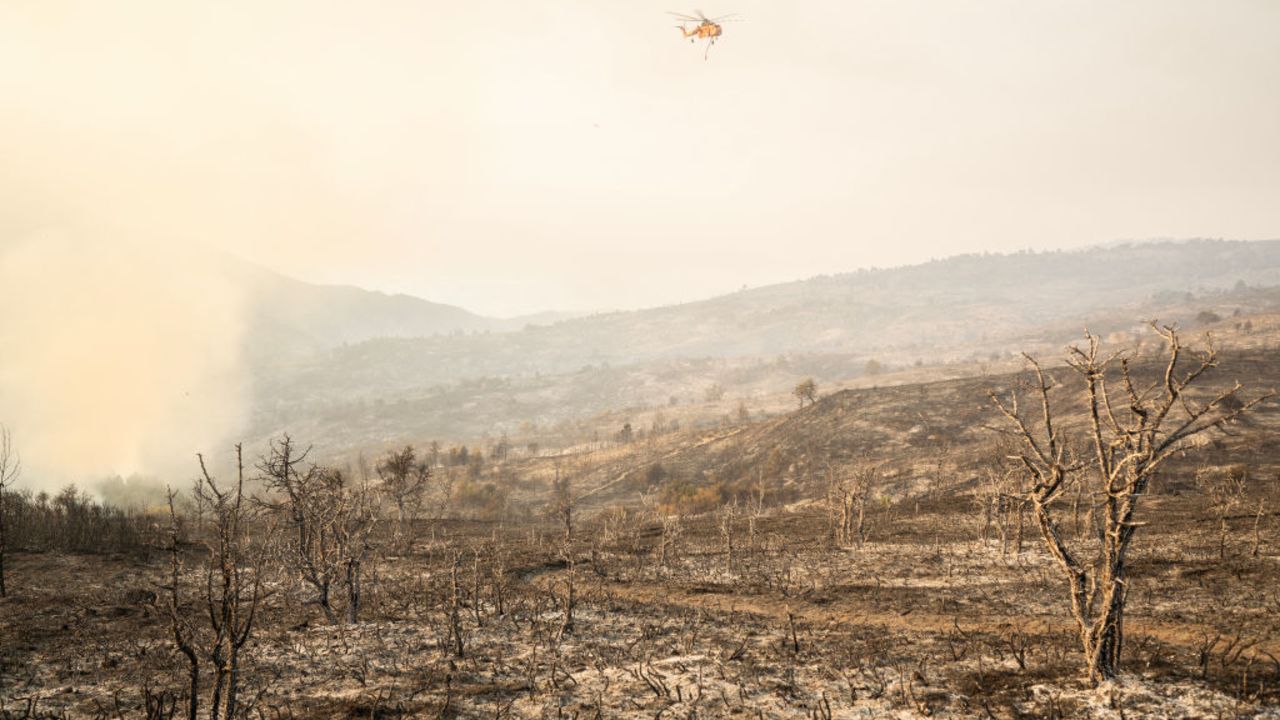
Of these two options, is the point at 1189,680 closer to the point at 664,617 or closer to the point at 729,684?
the point at 729,684

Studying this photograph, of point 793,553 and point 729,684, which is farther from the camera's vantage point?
point 793,553

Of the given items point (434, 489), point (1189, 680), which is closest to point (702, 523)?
point (1189, 680)

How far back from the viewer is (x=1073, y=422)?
6481 centimetres

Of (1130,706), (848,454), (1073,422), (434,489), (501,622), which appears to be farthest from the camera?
(434,489)

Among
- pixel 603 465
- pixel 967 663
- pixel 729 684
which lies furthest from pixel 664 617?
pixel 603 465

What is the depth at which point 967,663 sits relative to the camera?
15750 mm

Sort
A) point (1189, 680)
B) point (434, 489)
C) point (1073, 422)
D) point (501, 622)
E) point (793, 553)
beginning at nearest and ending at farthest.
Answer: point (1189, 680) → point (501, 622) → point (793, 553) → point (1073, 422) → point (434, 489)

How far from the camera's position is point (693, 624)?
68.5ft

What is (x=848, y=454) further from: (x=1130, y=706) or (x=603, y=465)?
(x=1130, y=706)

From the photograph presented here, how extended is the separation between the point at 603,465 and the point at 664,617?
239 ft

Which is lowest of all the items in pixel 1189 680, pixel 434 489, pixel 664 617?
pixel 434 489

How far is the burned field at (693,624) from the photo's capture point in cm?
1367

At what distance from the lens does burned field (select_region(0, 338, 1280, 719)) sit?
13.7 meters

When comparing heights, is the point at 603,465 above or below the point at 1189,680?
below
